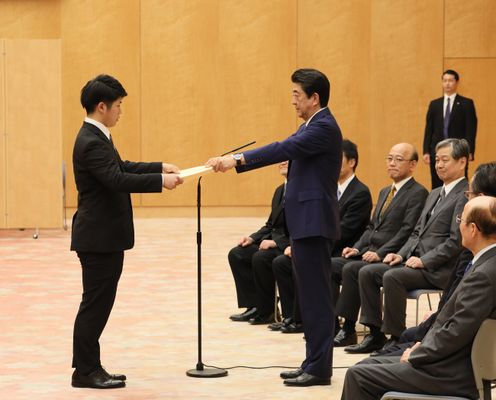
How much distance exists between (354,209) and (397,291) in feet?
3.17

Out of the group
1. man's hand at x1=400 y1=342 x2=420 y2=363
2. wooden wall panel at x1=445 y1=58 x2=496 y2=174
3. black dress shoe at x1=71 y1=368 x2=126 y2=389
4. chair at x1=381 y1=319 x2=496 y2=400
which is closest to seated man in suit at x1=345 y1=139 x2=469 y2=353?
black dress shoe at x1=71 y1=368 x2=126 y2=389

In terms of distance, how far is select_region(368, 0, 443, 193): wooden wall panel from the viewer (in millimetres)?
13914

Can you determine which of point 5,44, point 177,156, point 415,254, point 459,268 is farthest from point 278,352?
point 177,156

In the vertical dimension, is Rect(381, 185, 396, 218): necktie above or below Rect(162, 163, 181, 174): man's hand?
below

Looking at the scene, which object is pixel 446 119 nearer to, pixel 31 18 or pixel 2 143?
pixel 2 143

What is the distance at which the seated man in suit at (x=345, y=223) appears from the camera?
6746 millimetres

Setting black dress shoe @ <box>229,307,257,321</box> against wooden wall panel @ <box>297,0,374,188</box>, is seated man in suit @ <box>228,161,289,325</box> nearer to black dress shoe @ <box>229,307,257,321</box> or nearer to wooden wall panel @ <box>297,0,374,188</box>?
black dress shoe @ <box>229,307,257,321</box>

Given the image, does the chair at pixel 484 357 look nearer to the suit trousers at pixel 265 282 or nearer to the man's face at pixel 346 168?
the man's face at pixel 346 168

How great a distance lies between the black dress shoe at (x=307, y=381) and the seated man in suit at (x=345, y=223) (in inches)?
56.4

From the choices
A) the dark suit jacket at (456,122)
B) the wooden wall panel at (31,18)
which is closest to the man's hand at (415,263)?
the dark suit jacket at (456,122)

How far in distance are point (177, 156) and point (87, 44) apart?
1.96m

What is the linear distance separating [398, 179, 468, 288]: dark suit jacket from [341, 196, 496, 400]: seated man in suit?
2071mm

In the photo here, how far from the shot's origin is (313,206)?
520cm

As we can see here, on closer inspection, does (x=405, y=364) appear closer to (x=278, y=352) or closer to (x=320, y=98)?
(x=320, y=98)
